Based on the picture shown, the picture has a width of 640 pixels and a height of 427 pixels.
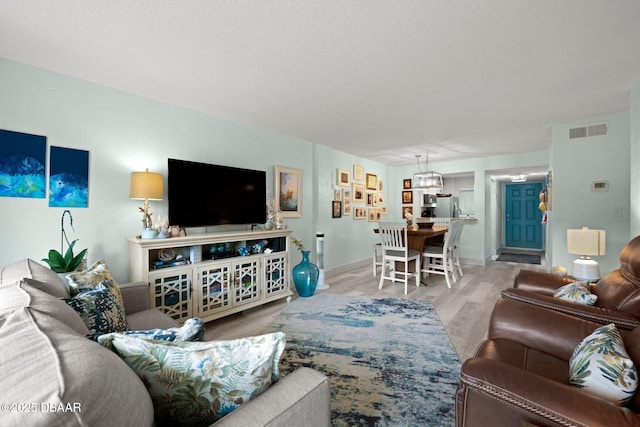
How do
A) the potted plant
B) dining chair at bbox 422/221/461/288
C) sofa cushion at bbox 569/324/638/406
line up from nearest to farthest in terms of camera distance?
sofa cushion at bbox 569/324/638/406 → the potted plant → dining chair at bbox 422/221/461/288

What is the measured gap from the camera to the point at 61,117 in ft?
7.77

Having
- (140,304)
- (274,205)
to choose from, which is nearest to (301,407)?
(140,304)

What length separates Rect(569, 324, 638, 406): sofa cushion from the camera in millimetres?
1013

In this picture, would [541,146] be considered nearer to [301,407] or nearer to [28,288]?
[301,407]

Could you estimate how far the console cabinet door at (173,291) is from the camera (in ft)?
8.28

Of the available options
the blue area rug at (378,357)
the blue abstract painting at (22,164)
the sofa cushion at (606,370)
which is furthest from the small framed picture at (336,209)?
the sofa cushion at (606,370)

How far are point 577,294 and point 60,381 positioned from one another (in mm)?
2750

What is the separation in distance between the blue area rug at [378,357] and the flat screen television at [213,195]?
1.33m

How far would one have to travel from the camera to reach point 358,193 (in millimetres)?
6141

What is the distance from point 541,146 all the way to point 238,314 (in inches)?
227

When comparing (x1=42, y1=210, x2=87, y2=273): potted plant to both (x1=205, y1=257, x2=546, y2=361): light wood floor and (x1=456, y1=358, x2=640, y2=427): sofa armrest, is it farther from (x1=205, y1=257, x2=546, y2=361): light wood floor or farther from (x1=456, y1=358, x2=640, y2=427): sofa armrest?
(x1=456, y1=358, x2=640, y2=427): sofa armrest

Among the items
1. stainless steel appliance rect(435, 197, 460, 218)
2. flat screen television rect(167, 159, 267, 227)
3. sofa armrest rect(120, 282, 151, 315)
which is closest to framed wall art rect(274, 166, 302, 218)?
flat screen television rect(167, 159, 267, 227)

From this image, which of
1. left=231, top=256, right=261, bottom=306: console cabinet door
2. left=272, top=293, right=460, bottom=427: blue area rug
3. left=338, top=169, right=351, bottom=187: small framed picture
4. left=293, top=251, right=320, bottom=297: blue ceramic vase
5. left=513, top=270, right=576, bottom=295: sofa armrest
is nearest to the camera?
left=272, top=293, right=460, bottom=427: blue area rug

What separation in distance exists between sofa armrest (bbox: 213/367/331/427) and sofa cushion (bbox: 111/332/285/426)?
0.06 m
